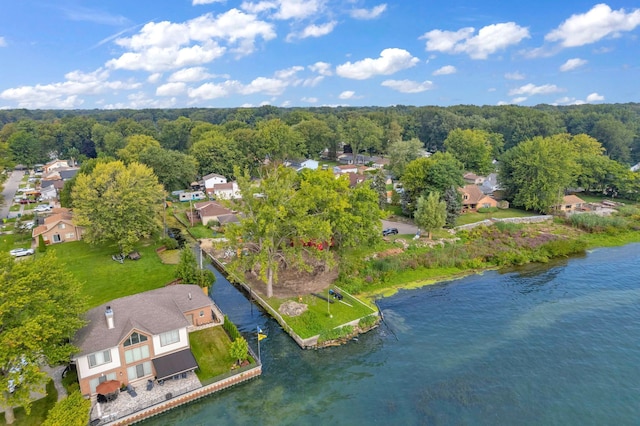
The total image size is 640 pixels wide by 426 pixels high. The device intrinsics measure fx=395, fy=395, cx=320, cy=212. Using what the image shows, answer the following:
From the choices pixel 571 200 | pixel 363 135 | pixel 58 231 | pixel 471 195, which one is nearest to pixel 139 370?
pixel 58 231

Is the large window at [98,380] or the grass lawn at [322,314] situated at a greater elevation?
the large window at [98,380]

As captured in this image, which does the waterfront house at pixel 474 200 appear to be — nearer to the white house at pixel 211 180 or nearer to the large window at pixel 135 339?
the white house at pixel 211 180

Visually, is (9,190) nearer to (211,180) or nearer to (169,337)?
(211,180)

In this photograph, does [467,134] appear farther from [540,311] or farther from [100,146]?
[100,146]

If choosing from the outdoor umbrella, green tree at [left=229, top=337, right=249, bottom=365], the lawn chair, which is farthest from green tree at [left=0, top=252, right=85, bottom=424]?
green tree at [left=229, top=337, right=249, bottom=365]

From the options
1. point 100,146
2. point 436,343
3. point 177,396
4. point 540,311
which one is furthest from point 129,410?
point 100,146

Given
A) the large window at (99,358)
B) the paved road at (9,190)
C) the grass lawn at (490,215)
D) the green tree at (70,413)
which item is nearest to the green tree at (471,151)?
the grass lawn at (490,215)
